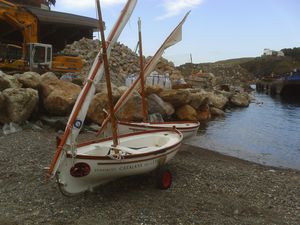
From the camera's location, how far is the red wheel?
10805 mm

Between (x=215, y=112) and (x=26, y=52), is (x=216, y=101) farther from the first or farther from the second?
(x=26, y=52)

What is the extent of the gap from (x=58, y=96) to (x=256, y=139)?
1247 centimetres

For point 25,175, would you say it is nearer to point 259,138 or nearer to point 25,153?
point 25,153

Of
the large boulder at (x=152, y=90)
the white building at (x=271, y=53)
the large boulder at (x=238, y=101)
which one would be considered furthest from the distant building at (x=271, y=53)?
the large boulder at (x=152, y=90)

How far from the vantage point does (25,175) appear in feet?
37.6

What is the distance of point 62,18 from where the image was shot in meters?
43.4

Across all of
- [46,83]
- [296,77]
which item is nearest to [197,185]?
[46,83]

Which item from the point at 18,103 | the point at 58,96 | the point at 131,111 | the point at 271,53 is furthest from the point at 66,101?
the point at 271,53

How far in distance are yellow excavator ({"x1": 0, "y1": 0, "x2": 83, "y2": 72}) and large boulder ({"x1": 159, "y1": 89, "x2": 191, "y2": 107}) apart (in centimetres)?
785

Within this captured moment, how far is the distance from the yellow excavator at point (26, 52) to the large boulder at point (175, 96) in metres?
7.85

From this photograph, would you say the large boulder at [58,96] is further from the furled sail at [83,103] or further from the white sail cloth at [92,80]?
the furled sail at [83,103]

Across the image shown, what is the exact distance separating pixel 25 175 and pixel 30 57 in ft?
60.8

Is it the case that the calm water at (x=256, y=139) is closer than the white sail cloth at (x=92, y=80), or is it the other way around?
the white sail cloth at (x=92, y=80)

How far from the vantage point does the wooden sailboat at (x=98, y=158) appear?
8984 mm
